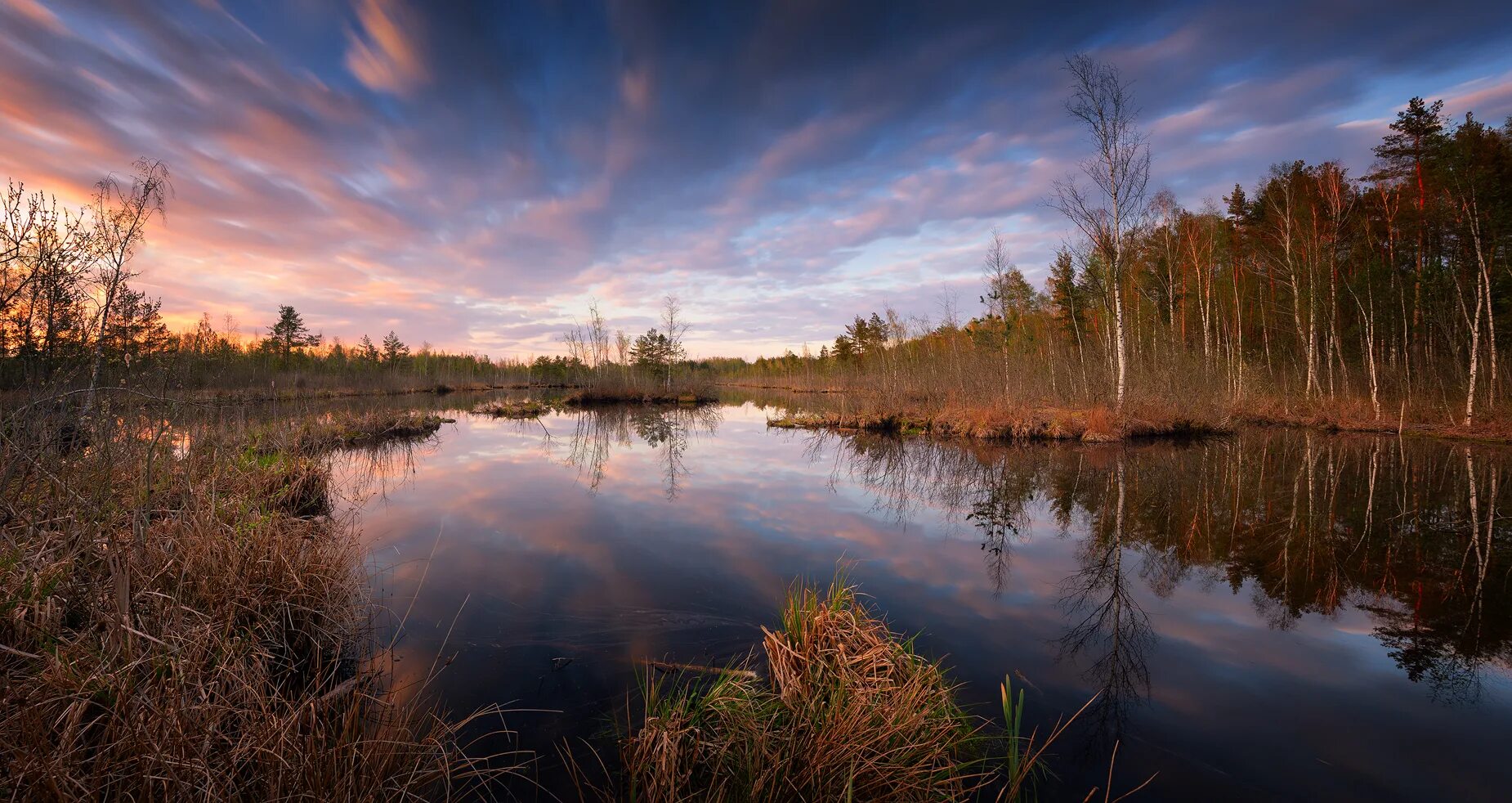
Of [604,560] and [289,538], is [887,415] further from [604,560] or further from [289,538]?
[289,538]

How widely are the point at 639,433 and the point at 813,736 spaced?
15.6m

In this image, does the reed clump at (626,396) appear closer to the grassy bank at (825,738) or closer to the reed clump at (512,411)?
the reed clump at (512,411)

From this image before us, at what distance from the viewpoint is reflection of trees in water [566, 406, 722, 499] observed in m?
10.7

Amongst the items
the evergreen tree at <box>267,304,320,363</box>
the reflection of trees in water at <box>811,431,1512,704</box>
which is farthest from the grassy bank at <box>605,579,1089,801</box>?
the evergreen tree at <box>267,304,320,363</box>

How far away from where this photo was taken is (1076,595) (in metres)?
4.78

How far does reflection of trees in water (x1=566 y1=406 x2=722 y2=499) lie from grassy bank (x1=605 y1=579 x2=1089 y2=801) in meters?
5.98

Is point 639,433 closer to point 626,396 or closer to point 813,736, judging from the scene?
point 813,736

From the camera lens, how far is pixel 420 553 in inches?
225

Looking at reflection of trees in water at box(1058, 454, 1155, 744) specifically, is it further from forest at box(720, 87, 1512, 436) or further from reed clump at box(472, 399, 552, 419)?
reed clump at box(472, 399, 552, 419)

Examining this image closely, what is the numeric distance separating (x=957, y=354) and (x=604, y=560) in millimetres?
16182

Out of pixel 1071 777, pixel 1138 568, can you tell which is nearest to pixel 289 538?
pixel 1071 777

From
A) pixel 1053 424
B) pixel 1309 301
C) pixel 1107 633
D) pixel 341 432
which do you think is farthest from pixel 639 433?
pixel 1309 301

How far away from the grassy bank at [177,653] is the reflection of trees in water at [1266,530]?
419 centimetres

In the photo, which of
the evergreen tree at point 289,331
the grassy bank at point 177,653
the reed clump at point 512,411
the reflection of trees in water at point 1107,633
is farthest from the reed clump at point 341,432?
the evergreen tree at point 289,331
